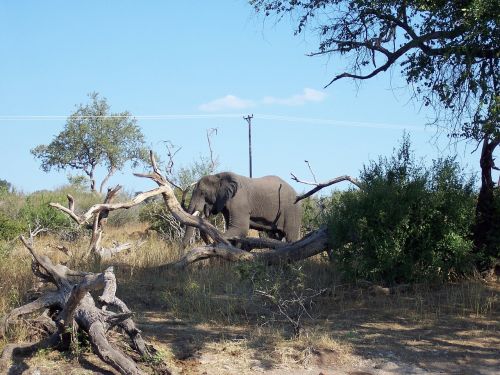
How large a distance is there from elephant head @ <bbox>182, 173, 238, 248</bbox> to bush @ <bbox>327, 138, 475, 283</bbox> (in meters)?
6.78

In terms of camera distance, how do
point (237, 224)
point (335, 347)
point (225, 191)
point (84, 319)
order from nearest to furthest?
point (84, 319) < point (335, 347) < point (237, 224) < point (225, 191)

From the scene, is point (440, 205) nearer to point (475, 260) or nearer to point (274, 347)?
point (475, 260)

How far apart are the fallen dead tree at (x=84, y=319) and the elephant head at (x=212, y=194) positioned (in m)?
8.89

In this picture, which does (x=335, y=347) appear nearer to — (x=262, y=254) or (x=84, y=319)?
(x=84, y=319)

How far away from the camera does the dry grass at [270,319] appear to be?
815cm

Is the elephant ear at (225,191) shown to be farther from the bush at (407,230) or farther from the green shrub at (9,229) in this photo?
the bush at (407,230)

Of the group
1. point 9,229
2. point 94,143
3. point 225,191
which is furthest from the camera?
point 94,143

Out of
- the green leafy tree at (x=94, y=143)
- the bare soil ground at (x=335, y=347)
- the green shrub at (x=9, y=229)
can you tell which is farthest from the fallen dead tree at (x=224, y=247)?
the green leafy tree at (x=94, y=143)

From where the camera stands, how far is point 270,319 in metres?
9.70

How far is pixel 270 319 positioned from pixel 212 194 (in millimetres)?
8436

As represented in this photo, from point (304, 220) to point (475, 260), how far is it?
10186mm

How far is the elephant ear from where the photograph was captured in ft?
58.3

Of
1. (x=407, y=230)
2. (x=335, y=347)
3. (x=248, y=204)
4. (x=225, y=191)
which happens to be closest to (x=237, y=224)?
(x=248, y=204)

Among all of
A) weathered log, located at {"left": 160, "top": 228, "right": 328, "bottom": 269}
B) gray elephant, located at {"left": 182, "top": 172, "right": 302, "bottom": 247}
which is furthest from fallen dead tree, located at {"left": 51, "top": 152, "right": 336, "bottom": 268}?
gray elephant, located at {"left": 182, "top": 172, "right": 302, "bottom": 247}
